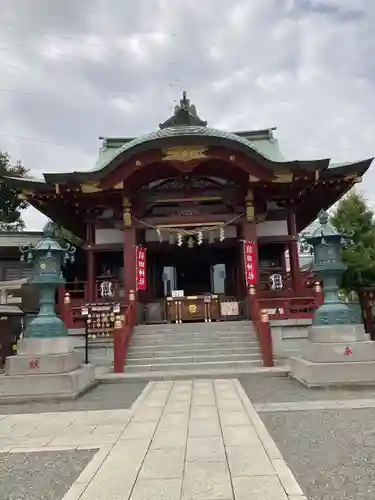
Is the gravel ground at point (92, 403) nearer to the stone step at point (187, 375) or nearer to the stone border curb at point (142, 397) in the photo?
the stone border curb at point (142, 397)

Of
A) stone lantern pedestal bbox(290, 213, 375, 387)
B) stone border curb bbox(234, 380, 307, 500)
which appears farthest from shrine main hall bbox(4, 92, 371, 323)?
stone border curb bbox(234, 380, 307, 500)

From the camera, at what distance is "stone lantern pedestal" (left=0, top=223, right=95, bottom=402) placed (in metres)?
7.46

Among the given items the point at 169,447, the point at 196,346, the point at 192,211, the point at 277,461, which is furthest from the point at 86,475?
the point at 192,211

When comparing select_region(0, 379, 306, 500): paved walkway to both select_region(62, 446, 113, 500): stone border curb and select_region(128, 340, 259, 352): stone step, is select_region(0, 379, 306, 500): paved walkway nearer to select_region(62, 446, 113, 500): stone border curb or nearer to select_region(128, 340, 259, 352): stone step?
select_region(62, 446, 113, 500): stone border curb

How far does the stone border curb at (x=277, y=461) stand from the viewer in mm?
2988

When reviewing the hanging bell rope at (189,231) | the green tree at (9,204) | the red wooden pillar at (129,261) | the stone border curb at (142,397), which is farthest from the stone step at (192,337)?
the green tree at (9,204)

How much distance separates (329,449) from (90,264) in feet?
39.9

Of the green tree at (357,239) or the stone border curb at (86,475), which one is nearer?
the stone border curb at (86,475)

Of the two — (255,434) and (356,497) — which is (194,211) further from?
(356,497)

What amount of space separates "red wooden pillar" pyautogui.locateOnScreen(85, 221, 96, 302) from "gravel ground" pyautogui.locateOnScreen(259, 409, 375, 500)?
10.00 meters

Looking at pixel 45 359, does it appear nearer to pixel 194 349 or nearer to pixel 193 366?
pixel 193 366

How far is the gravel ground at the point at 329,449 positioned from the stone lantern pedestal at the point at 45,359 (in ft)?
A: 12.6

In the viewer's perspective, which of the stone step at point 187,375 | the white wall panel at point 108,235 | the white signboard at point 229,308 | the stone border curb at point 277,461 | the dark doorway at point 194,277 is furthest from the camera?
the dark doorway at point 194,277

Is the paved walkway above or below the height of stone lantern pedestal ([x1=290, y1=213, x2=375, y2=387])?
below
